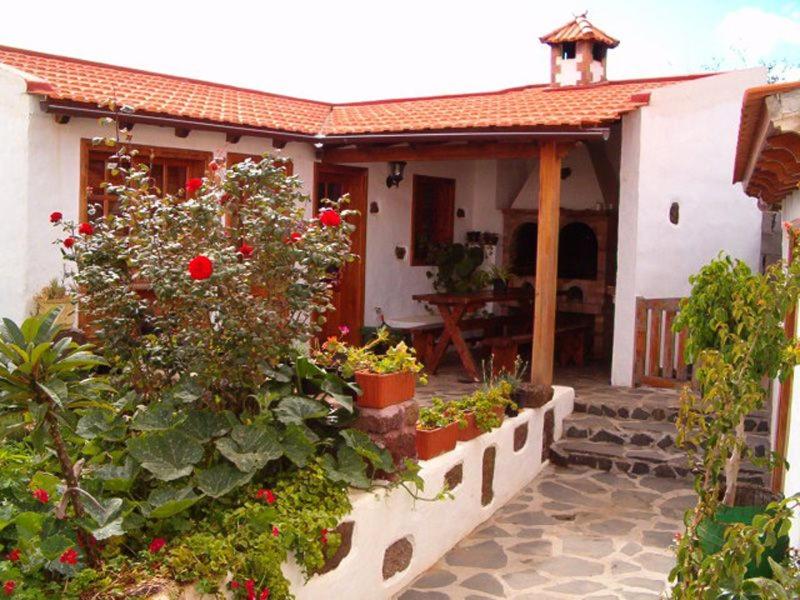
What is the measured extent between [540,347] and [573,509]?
212 centimetres

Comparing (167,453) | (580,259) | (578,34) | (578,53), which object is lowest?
(167,453)

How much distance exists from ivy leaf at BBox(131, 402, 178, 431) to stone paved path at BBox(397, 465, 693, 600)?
6.61ft

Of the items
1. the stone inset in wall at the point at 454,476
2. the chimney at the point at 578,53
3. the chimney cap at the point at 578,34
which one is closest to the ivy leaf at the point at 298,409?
the stone inset in wall at the point at 454,476

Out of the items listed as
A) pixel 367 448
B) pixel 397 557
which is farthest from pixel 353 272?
pixel 367 448

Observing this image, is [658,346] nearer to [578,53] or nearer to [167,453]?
[578,53]

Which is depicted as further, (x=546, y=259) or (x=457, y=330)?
(x=457, y=330)

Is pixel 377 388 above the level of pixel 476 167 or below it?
below

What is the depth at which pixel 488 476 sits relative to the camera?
22.7 feet

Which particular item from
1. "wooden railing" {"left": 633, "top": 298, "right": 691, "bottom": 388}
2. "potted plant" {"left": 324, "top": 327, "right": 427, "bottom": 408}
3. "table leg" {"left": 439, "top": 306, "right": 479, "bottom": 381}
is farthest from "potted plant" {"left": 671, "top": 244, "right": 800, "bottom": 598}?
"table leg" {"left": 439, "top": 306, "right": 479, "bottom": 381}

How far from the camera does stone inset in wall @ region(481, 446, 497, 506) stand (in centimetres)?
683

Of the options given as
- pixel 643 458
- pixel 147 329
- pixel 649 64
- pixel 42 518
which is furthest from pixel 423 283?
pixel 649 64

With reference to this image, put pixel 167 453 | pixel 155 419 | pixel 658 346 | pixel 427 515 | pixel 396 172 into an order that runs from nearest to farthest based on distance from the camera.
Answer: pixel 167 453 < pixel 155 419 < pixel 427 515 < pixel 658 346 < pixel 396 172

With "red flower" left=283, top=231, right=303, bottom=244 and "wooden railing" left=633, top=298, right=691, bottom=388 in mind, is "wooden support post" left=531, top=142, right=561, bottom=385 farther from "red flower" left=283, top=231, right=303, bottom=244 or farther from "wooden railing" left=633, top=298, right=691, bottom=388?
"red flower" left=283, top=231, right=303, bottom=244

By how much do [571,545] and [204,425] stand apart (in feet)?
10.5
